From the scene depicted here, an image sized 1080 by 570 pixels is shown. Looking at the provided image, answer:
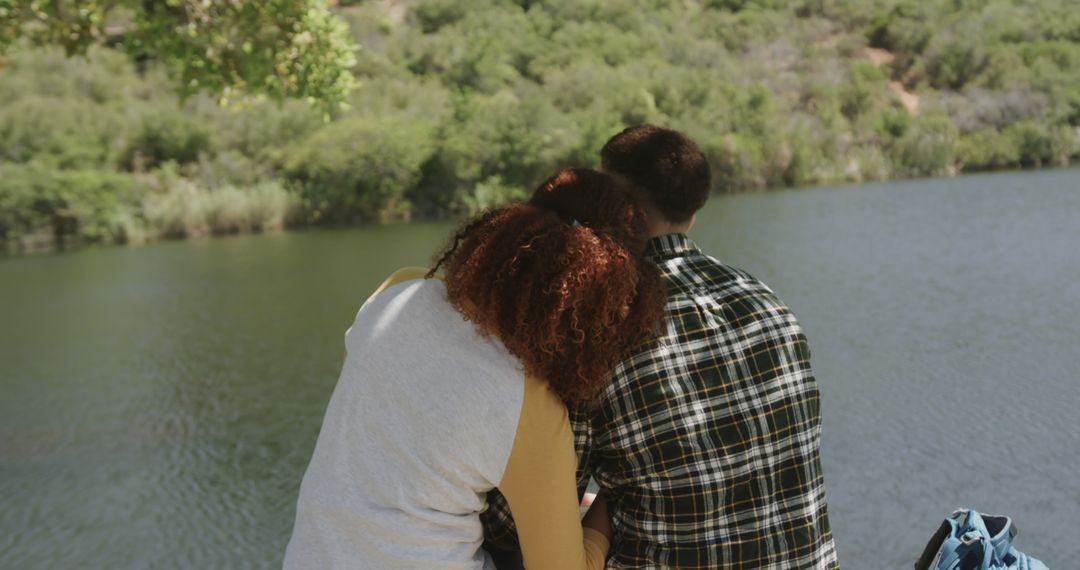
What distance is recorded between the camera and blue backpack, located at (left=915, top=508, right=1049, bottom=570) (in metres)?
1.69

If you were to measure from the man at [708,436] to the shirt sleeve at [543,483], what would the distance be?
0.32ft

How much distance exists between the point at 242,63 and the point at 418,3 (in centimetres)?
4946

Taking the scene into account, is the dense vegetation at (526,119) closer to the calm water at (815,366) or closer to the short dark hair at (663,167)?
the calm water at (815,366)

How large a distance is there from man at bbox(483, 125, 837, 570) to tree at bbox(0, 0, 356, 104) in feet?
12.4

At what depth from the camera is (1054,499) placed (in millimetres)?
4312

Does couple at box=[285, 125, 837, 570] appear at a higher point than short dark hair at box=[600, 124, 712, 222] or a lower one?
lower

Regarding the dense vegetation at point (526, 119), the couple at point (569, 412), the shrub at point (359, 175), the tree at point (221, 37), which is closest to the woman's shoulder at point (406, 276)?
the couple at point (569, 412)

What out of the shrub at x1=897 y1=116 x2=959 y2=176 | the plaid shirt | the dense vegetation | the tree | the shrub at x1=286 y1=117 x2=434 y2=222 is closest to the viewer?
the plaid shirt

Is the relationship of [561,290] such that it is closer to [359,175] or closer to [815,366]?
[815,366]

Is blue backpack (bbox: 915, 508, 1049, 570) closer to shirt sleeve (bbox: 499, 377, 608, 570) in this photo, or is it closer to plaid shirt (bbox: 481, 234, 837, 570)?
plaid shirt (bbox: 481, 234, 837, 570)

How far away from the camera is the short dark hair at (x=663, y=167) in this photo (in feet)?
5.58

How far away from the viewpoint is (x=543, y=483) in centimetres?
145

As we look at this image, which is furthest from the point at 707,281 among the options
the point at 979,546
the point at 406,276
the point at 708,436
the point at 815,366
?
the point at 815,366

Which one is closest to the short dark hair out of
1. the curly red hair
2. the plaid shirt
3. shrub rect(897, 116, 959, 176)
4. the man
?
the man
